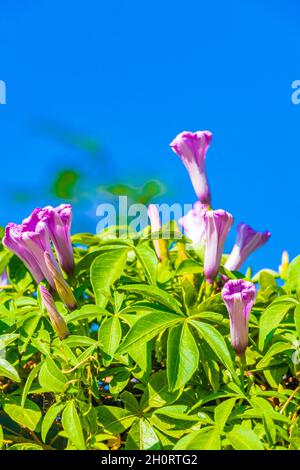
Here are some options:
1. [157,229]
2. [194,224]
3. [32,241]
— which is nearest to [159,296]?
[32,241]

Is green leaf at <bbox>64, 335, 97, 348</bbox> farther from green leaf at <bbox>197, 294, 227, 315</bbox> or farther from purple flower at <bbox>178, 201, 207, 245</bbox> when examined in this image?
purple flower at <bbox>178, 201, 207, 245</bbox>

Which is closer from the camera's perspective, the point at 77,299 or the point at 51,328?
the point at 51,328

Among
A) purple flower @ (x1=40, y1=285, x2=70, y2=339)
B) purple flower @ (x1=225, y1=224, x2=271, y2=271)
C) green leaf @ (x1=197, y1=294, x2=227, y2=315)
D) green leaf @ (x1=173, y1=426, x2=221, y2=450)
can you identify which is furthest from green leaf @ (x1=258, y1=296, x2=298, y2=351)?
purple flower @ (x1=225, y1=224, x2=271, y2=271)

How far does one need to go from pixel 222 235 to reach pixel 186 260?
3.4 inches

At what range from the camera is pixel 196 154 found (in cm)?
169

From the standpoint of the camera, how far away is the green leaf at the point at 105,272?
1340 millimetres

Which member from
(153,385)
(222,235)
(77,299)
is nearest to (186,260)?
(222,235)

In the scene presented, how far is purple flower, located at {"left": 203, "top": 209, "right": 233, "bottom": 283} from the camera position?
1451 millimetres

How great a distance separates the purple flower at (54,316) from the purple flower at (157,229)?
0.44 m

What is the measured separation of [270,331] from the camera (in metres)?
1.27

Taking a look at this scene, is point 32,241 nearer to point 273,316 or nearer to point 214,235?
point 214,235

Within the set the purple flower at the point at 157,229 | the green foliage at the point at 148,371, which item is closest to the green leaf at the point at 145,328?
the green foliage at the point at 148,371

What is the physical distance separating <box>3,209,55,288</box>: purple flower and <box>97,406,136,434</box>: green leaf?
313mm
